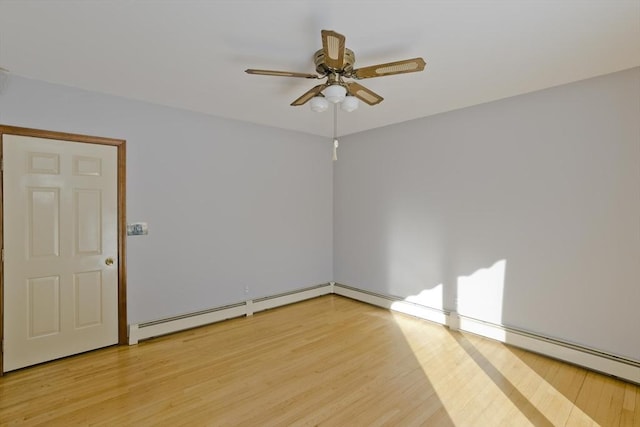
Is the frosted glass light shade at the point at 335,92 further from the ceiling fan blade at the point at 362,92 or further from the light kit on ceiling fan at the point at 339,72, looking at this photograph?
the ceiling fan blade at the point at 362,92

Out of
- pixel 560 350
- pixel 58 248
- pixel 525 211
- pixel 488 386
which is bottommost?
pixel 488 386

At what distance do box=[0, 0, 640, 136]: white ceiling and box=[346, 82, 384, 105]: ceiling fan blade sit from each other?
23cm

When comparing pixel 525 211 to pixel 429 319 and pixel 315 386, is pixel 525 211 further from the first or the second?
pixel 315 386

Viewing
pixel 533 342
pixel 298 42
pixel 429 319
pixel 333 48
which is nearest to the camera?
pixel 333 48

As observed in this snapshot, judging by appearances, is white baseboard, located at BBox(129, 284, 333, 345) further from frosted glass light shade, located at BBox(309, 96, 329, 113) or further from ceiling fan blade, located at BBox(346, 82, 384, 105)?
ceiling fan blade, located at BBox(346, 82, 384, 105)

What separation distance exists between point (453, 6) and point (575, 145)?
6.60 feet

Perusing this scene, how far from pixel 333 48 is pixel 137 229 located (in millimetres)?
2848

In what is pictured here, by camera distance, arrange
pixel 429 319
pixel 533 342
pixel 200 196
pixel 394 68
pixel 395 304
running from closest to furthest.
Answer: pixel 394 68, pixel 533 342, pixel 200 196, pixel 429 319, pixel 395 304

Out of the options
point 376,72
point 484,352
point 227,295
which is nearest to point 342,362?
point 484,352

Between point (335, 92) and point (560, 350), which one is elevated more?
point (335, 92)

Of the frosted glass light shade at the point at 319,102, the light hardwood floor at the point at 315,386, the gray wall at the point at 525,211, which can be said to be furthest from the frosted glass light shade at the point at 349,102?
the light hardwood floor at the point at 315,386

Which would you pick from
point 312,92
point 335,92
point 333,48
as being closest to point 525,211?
point 335,92

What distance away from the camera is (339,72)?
2.29 m

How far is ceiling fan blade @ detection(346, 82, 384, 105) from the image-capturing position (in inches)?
96.0
